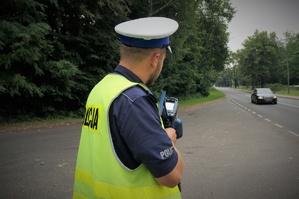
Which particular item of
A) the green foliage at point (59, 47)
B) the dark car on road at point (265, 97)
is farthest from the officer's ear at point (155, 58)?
the dark car on road at point (265, 97)

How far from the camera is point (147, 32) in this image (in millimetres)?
1472

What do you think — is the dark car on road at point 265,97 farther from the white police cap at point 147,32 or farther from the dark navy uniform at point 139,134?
the dark navy uniform at point 139,134

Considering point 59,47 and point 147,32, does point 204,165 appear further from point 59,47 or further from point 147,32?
point 59,47

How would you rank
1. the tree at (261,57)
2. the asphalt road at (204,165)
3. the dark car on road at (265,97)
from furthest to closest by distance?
the tree at (261,57)
the dark car on road at (265,97)
the asphalt road at (204,165)

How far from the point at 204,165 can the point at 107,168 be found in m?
4.61

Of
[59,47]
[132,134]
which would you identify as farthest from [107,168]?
[59,47]

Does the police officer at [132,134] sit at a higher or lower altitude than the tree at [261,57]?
lower

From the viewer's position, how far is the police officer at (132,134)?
1.34 metres

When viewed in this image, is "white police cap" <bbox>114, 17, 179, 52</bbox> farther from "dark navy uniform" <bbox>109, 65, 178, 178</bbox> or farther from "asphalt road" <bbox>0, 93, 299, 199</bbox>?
"asphalt road" <bbox>0, 93, 299, 199</bbox>

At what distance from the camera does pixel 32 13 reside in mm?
11328

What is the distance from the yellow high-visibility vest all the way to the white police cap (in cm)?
23

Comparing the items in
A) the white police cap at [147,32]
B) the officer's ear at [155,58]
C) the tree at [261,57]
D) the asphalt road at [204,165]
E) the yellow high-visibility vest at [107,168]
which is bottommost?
the asphalt road at [204,165]

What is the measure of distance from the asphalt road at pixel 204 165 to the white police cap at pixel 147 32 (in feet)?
10.3

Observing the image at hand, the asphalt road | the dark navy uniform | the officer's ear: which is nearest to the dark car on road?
the asphalt road
